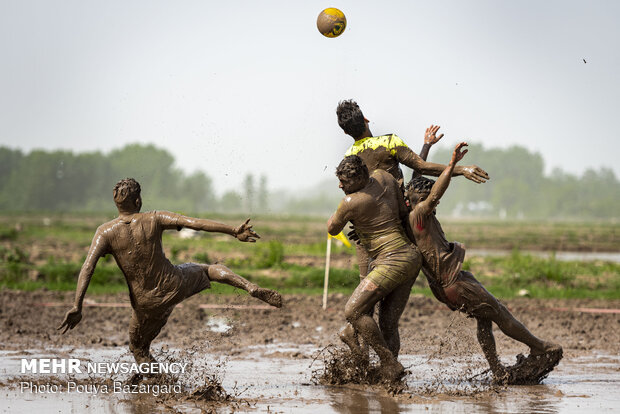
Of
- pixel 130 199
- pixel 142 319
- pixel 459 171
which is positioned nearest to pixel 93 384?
pixel 142 319

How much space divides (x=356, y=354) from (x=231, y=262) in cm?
1422

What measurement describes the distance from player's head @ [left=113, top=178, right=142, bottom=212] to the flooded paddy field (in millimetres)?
1548

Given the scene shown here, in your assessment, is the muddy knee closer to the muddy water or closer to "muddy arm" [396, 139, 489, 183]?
the muddy water

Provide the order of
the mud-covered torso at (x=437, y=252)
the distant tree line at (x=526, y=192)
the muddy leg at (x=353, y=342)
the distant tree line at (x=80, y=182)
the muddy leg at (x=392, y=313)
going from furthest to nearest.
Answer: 1. the distant tree line at (x=526, y=192)
2. the distant tree line at (x=80, y=182)
3. the muddy leg at (x=353, y=342)
4. the muddy leg at (x=392, y=313)
5. the mud-covered torso at (x=437, y=252)

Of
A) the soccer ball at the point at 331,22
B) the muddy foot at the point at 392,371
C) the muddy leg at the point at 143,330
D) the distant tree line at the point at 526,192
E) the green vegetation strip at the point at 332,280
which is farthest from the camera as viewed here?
the distant tree line at the point at 526,192

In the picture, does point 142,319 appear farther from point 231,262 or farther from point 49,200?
point 49,200

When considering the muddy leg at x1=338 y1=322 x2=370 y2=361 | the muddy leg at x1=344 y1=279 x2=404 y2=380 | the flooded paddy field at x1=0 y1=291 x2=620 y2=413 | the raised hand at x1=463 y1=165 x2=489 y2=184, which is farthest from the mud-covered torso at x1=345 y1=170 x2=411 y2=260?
the flooded paddy field at x1=0 y1=291 x2=620 y2=413

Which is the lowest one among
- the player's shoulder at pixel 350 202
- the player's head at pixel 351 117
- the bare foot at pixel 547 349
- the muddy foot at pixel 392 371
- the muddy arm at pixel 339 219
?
the muddy foot at pixel 392 371

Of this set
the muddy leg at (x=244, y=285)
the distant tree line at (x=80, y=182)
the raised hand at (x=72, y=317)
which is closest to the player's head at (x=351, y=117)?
the muddy leg at (x=244, y=285)

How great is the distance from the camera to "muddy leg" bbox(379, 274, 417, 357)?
7.95 m

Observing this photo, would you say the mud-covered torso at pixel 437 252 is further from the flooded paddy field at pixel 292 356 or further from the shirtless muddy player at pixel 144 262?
the shirtless muddy player at pixel 144 262

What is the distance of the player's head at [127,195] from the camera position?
7551 millimetres

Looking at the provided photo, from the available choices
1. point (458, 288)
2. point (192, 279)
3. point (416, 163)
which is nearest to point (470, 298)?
point (458, 288)

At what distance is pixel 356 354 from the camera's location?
8086 mm
